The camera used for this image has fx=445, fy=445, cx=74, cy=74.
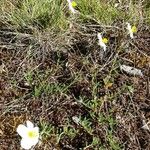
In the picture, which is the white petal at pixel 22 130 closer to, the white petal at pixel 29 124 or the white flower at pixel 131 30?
the white petal at pixel 29 124

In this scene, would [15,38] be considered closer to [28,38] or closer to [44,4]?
[28,38]

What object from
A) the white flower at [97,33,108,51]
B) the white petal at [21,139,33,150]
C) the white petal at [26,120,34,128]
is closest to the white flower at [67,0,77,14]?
the white flower at [97,33,108,51]

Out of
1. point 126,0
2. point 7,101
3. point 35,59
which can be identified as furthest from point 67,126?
point 126,0

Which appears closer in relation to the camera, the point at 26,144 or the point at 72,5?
the point at 26,144

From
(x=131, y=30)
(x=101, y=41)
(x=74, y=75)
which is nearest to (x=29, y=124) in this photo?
(x=74, y=75)

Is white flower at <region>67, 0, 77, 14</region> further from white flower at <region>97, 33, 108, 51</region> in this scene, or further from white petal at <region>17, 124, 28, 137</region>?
white petal at <region>17, 124, 28, 137</region>

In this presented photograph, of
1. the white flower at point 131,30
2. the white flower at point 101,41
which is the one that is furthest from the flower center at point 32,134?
the white flower at point 131,30

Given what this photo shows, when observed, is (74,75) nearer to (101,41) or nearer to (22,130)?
(101,41)
